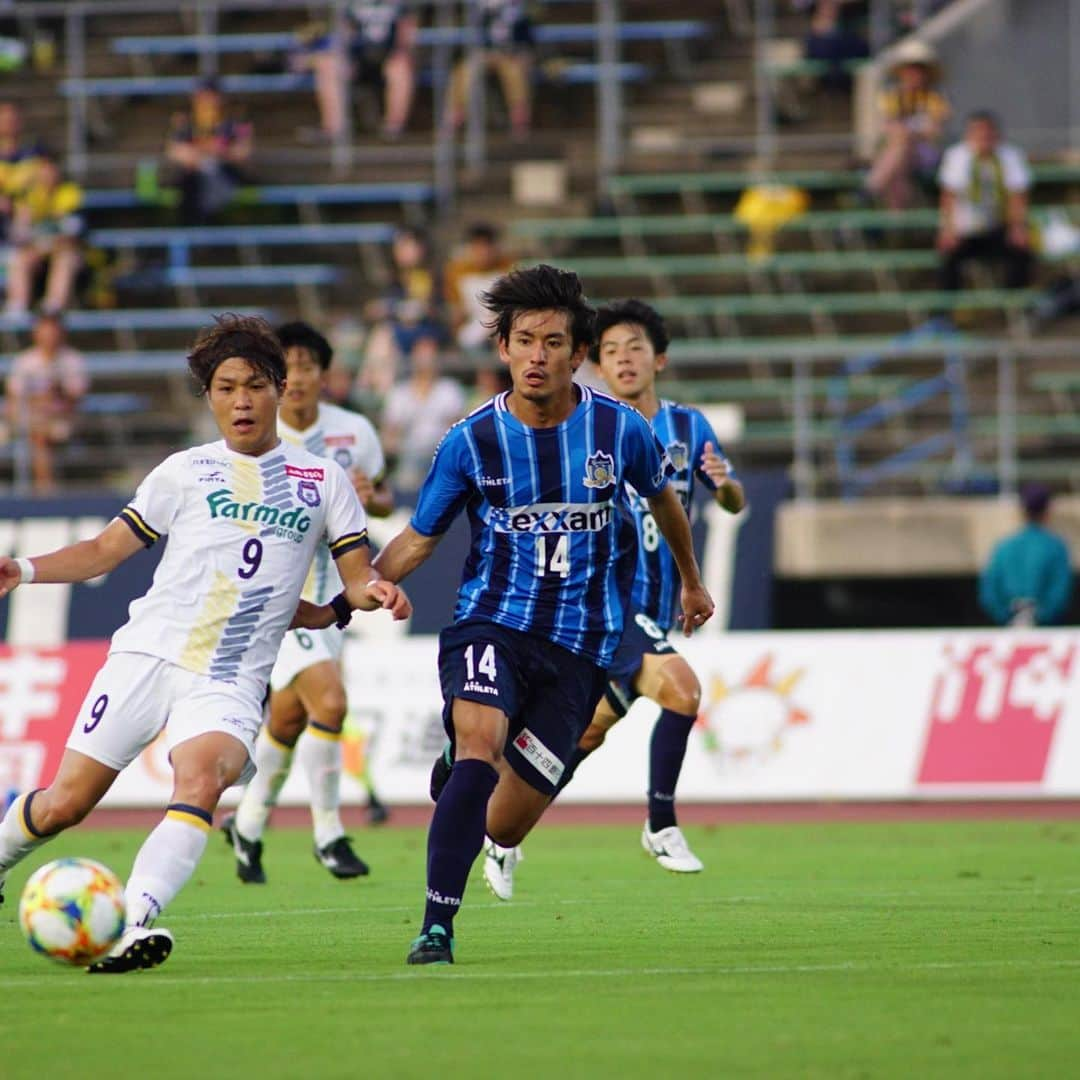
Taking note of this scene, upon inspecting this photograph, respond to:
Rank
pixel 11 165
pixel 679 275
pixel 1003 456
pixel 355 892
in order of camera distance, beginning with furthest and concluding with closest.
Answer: pixel 11 165
pixel 679 275
pixel 1003 456
pixel 355 892

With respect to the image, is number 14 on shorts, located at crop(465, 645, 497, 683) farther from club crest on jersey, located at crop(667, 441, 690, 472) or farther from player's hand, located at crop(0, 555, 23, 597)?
club crest on jersey, located at crop(667, 441, 690, 472)

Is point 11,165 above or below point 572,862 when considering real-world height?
above

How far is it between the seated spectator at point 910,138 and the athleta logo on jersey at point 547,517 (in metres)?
17.0

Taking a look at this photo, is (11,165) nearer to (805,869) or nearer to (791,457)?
(791,457)

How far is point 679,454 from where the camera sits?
11953 millimetres

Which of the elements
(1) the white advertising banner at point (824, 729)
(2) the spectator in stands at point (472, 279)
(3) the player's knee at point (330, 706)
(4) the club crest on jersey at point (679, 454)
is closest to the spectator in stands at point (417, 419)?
(2) the spectator in stands at point (472, 279)

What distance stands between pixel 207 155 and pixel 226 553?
61.5 ft

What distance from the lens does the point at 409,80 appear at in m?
27.7

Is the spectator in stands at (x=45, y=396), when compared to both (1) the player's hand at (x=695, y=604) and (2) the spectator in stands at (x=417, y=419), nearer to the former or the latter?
(2) the spectator in stands at (x=417, y=419)

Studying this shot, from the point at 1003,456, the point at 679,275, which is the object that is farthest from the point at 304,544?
the point at 679,275

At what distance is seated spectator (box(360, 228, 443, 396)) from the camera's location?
Result: 22.3m

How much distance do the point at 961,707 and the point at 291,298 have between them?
1032cm

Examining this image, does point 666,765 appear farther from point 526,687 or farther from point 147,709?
point 147,709

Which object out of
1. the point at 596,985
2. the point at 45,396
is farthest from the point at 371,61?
the point at 596,985
